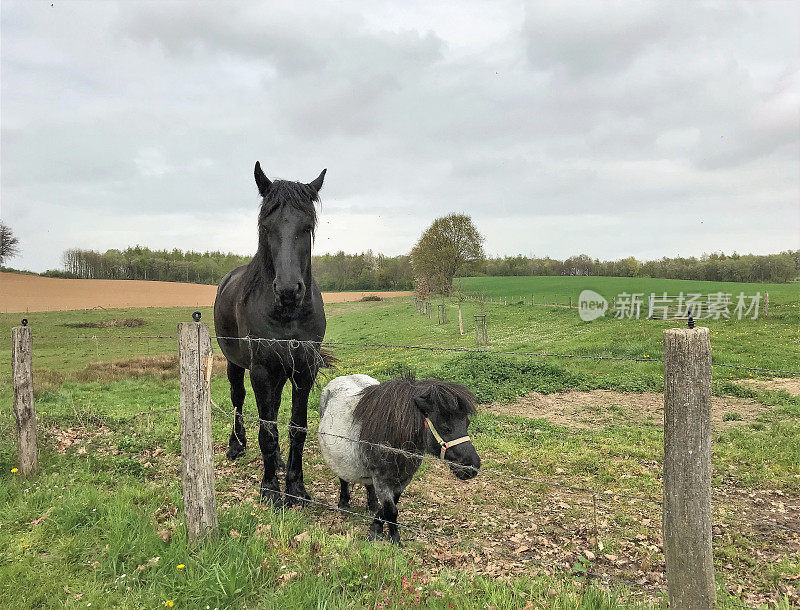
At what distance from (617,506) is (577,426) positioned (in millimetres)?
3512

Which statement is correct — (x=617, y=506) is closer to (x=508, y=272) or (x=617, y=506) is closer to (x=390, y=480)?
(x=390, y=480)

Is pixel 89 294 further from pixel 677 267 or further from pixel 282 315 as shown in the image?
pixel 677 267

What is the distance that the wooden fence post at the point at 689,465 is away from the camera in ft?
8.00

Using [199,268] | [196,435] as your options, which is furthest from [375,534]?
[199,268]

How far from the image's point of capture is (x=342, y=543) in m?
3.59

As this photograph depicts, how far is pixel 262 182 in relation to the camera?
15.5 feet

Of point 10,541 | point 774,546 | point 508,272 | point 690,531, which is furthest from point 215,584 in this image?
point 508,272

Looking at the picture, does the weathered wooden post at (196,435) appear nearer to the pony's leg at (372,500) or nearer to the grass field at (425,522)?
the grass field at (425,522)

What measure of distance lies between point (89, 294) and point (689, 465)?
50.3m

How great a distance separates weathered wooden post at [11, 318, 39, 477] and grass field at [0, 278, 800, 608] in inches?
9.0

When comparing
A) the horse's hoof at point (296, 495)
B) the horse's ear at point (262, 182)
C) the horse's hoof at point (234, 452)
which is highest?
the horse's ear at point (262, 182)

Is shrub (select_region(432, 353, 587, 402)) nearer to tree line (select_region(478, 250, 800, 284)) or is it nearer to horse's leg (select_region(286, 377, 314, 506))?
horse's leg (select_region(286, 377, 314, 506))

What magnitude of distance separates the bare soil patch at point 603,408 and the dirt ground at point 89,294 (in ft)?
115

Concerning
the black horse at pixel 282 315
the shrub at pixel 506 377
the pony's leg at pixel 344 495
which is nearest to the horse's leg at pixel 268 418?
the black horse at pixel 282 315
